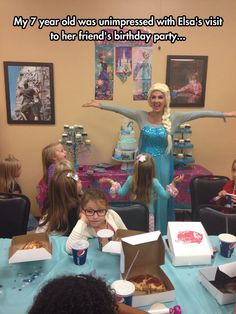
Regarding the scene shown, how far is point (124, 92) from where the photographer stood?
3.66 meters

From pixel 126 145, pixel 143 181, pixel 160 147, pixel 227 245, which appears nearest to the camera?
pixel 227 245

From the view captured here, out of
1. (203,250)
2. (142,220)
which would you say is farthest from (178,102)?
(203,250)

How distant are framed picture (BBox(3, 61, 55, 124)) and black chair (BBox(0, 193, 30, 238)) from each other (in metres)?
1.74

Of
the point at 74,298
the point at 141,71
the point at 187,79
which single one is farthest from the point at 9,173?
the point at 74,298

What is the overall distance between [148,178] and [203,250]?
3.51 feet

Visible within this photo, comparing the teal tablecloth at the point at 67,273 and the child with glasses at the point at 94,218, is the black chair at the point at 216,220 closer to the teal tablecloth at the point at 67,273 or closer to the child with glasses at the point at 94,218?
the teal tablecloth at the point at 67,273

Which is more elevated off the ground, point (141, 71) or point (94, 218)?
point (141, 71)

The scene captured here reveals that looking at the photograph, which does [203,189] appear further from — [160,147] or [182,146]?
[182,146]

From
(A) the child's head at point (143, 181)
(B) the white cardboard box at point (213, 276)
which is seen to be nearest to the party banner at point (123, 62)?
(A) the child's head at point (143, 181)

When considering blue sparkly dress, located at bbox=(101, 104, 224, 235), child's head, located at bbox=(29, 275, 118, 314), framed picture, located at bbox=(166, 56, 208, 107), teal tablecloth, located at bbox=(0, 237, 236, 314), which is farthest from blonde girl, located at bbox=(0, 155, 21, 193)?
child's head, located at bbox=(29, 275, 118, 314)

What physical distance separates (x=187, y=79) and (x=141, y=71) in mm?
522

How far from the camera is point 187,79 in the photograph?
12.0 feet

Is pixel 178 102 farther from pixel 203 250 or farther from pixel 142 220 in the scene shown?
pixel 203 250

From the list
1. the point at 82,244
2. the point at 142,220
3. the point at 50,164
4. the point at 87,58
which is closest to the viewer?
the point at 82,244
